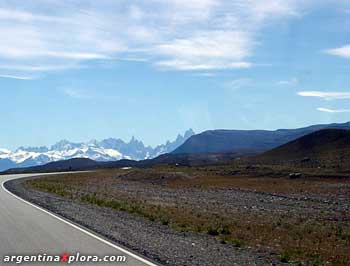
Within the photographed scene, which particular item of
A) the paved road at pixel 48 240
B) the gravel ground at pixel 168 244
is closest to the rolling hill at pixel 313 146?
the gravel ground at pixel 168 244

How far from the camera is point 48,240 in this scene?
16781mm

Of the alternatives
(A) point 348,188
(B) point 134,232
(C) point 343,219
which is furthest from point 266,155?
(B) point 134,232

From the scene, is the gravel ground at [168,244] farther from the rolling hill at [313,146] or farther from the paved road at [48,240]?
the rolling hill at [313,146]

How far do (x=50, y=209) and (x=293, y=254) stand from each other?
1587 centimetres

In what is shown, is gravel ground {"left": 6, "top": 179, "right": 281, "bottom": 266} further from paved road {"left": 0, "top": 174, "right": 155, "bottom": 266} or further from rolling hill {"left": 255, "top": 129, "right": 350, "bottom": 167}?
rolling hill {"left": 255, "top": 129, "right": 350, "bottom": 167}

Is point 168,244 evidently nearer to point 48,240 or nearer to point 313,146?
point 48,240

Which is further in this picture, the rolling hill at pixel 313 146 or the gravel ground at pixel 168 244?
the rolling hill at pixel 313 146

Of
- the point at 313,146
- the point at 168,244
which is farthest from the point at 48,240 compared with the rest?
the point at 313,146

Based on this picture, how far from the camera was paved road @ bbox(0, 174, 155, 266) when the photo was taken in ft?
48.0

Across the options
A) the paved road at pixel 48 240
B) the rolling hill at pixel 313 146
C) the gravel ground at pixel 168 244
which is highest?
the rolling hill at pixel 313 146

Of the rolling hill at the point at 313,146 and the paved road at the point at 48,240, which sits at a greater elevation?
the rolling hill at the point at 313,146

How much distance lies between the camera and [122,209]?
3038 cm

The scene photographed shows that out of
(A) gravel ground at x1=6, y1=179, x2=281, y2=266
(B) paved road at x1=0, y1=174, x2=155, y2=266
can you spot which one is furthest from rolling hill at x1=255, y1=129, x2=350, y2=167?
(B) paved road at x1=0, y1=174, x2=155, y2=266

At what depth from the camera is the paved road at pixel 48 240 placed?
14.6m
